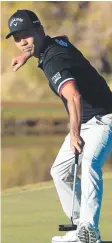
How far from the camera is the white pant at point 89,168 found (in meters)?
6.13

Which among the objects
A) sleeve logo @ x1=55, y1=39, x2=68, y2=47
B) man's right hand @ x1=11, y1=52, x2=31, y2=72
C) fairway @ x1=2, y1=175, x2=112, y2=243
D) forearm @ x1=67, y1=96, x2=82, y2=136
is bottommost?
fairway @ x1=2, y1=175, x2=112, y2=243

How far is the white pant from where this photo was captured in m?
6.13

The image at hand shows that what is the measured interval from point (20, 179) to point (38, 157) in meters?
3.83

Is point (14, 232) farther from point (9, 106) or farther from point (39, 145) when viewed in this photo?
point (9, 106)

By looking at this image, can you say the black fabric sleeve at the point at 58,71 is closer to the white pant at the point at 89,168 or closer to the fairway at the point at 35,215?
the white pant at the point at 89,168

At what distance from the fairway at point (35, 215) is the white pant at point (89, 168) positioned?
0.47 meters

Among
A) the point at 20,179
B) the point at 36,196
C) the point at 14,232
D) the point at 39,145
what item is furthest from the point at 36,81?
the point at 14,232

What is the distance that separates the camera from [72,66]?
6.15 m

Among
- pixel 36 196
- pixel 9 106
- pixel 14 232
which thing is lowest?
pixel 14 232

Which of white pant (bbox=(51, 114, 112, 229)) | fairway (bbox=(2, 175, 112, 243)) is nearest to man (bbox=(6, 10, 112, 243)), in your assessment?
white pant (bbox=(51, 114, 112, 229))

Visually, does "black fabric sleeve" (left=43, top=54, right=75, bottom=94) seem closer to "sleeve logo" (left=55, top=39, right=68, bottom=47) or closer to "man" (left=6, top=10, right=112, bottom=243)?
"man" (left=6, top=10, right=112, bottom=243)

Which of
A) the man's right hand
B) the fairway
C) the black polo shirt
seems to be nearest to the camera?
the black polo shirt

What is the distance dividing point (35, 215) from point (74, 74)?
2176 mm

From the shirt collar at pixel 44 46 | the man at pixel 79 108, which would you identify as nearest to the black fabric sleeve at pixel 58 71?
the man at pixel 79 108
